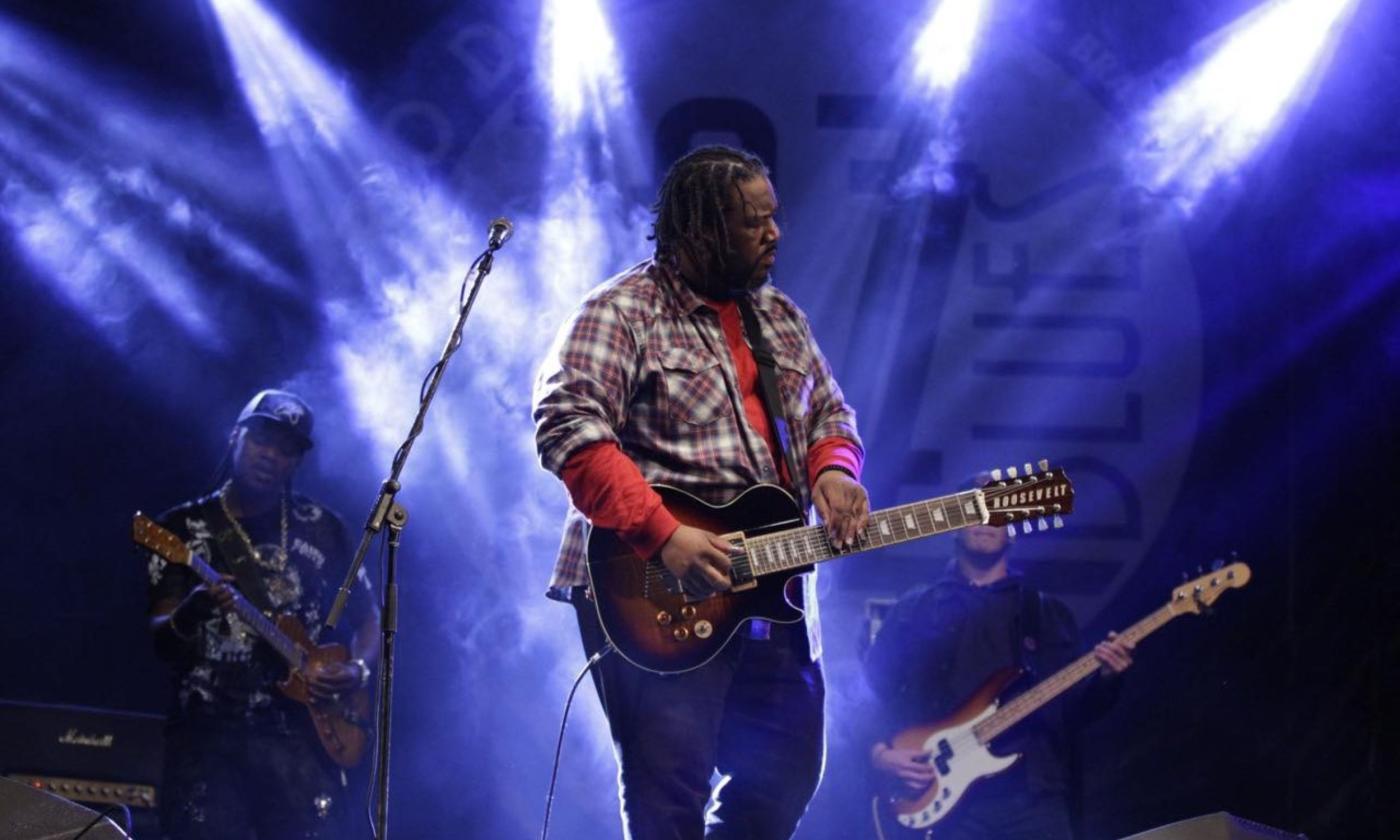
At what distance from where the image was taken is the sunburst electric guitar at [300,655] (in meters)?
5.23

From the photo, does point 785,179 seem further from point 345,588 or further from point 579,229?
point 345,588

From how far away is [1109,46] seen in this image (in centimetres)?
670

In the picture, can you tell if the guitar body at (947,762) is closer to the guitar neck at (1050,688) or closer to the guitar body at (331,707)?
the guitar neck at (1050,688)

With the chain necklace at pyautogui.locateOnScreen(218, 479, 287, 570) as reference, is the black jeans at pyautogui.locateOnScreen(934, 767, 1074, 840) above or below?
below

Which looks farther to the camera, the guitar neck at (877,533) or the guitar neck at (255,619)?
the guitar neck at (255,619)

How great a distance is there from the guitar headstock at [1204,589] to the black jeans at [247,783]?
3770mm

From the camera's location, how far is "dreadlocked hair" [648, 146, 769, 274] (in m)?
3.51

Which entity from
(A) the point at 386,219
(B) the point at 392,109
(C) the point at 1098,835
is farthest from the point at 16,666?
(C) the point at 1098,835

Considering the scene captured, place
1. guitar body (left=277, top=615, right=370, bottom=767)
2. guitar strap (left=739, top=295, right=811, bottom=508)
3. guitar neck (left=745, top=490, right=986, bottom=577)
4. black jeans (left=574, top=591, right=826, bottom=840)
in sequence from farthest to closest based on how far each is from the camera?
guitar body (left=277, top=615, right=370, bottom=767) → guitar strap (left=739, top=295, right=811, bottom=508) → guitar neck (left=745, top=490, right=986, bottom=577) → black jeans (left=574, top=591, right=826, bottom=840)

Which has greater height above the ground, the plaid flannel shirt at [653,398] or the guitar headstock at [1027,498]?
the plaid flannel shirt at [653,398]

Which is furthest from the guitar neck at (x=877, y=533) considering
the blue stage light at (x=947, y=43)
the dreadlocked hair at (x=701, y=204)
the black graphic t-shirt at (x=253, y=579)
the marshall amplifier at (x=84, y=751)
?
the blue stage light at (x=947, y=43)

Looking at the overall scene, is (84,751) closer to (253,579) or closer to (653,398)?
(253,579)

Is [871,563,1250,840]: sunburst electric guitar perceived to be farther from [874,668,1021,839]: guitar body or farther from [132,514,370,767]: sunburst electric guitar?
[132,514,370,767]: sunburst electric guitar

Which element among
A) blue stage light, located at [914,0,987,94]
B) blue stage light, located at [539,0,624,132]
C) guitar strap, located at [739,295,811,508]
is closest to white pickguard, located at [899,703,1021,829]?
guitar strap, located at [739,295,811,508]
